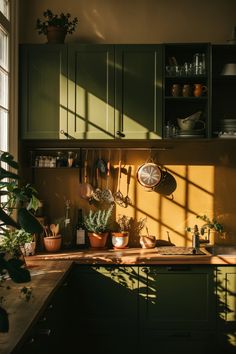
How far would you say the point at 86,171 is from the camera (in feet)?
14.8

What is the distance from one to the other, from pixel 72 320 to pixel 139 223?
3.62ft

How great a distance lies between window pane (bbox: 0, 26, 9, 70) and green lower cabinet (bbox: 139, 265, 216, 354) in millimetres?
2003

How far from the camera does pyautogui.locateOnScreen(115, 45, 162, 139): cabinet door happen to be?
13.7 feet

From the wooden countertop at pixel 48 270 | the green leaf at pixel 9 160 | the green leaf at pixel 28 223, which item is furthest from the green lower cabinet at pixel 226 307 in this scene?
the green leaf at pixel 28 223

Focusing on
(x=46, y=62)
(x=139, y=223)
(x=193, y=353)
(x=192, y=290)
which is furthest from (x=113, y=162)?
(x=193, y=353)

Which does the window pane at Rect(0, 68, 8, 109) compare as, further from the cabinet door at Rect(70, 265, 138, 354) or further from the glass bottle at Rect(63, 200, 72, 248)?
the cabinet door at Rect(70, 265, 138, 354)

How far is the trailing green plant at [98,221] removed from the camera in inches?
171

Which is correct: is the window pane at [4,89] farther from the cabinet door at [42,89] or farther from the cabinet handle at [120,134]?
the cabinet handle at [120,134]

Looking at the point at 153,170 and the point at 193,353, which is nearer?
the point at 193,353

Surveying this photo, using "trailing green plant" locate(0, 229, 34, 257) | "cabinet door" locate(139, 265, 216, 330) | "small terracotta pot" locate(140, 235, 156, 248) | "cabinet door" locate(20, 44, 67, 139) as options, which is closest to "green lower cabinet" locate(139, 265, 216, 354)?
"cabinet door" locate(139, 265, 216, 330)

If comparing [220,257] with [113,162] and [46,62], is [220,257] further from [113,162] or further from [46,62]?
[46,62]

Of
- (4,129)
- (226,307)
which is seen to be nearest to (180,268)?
(226,307)

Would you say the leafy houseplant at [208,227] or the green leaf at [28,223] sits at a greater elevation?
the green leaf at [28,223]

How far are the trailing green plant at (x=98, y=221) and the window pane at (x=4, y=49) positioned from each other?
145 cm
